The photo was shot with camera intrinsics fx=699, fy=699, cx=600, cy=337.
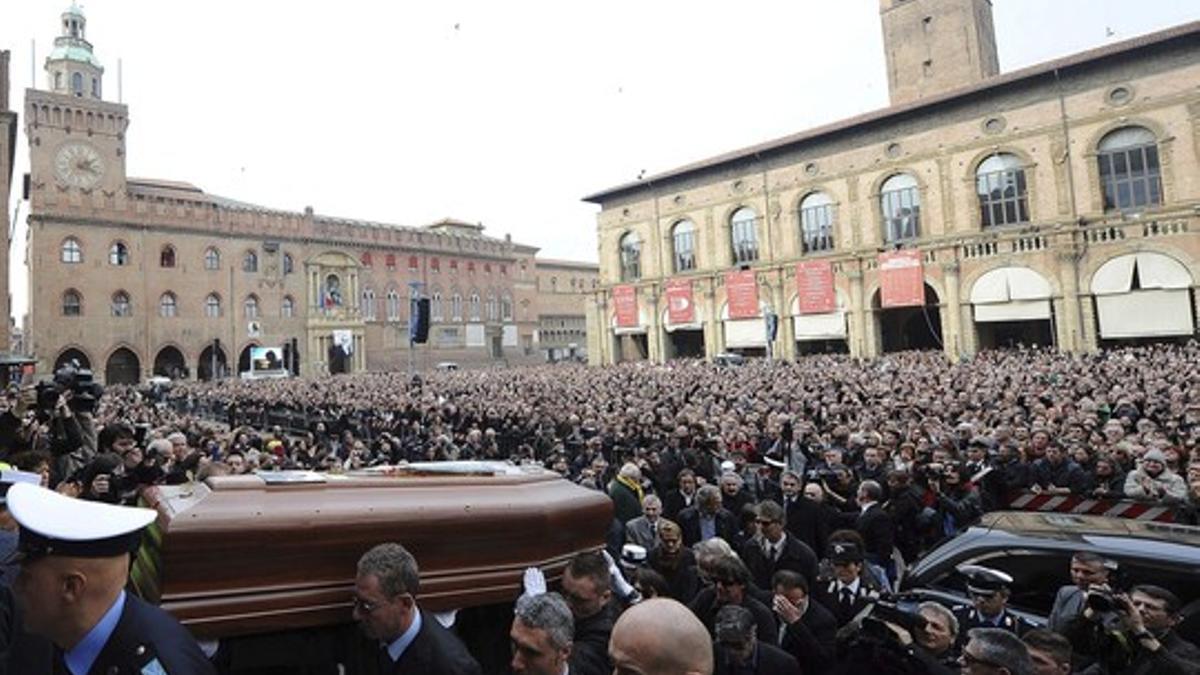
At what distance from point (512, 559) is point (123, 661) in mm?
1507

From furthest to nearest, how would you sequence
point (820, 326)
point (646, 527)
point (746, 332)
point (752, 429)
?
1. point (746, 332)
2. point (820, 326)
3. point (752, 429)
4. point (646, 527)

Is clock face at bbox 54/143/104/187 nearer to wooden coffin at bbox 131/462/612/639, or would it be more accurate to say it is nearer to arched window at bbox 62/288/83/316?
arched window at bbox 62/288/83/316

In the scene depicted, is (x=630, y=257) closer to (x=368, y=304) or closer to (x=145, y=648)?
(x=368, y=304)

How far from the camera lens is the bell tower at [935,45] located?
4216 cm

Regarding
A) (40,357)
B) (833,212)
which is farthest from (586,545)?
(40,357)

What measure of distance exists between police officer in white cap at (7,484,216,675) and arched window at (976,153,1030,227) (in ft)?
120

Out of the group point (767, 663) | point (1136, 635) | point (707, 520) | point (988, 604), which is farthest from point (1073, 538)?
point (707, 520)

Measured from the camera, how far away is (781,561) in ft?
16.7

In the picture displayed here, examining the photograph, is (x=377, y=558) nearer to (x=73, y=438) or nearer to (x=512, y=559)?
(x=512, y=559)

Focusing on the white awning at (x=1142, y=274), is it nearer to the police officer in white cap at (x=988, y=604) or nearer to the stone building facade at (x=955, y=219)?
the stone building facade at (x=955, y=219)

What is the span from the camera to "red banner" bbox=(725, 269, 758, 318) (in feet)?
131

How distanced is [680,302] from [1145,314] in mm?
23038

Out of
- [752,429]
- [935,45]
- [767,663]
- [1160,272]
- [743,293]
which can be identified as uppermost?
[935,45]

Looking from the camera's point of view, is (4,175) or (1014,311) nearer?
(4,175)
